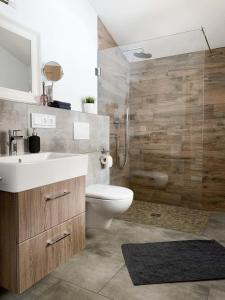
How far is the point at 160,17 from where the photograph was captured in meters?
2.78

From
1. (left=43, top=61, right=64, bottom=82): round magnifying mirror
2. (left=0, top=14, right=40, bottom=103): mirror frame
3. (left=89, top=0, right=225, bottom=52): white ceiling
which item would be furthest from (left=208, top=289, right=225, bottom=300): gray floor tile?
(left=89, top=0, right=225, bottom=52): white ceiling

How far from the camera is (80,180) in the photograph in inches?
67.3

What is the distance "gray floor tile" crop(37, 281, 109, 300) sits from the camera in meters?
1.46

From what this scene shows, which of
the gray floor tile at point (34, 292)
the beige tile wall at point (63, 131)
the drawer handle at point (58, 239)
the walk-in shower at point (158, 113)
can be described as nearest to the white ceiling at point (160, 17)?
the walk-in shower at point (158, 113)

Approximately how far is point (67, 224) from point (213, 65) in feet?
8.47

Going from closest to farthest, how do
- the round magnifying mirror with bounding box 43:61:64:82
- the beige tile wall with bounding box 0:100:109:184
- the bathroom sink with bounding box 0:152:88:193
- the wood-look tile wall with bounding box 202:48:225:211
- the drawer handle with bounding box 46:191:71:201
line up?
→ the bathroom sink with bounding box 0:152:88:193 → the drawer handle with bounding box 46:191:71:201 → the beige tile wall with bounding box 0:100:109:184 → the round magnifying mirror with bounding box 43:61:64:82 → the wood-look tile wall with bounding box 202:48:225:211

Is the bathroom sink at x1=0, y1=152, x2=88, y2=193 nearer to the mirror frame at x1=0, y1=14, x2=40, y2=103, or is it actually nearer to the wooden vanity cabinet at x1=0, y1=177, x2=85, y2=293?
the wooden vanity cabinet at x1=0, y1=177, x2=85, y2=293

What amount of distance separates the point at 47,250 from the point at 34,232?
0.56 ft

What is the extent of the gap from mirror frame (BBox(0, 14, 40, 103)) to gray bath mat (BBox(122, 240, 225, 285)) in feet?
4.87

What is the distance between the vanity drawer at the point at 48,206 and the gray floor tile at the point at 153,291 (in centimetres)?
52

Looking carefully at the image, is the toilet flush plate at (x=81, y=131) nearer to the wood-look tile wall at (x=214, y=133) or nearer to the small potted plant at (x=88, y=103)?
the small potted plant at (x=88, y=103)

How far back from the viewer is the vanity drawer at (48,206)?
1.29 metres

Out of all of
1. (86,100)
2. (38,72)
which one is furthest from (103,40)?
(38,72)

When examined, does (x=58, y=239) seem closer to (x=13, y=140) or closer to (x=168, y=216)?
(x=13, y=140)
